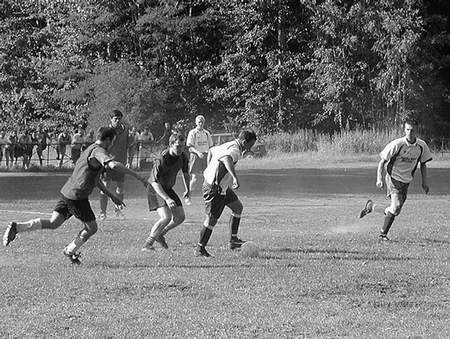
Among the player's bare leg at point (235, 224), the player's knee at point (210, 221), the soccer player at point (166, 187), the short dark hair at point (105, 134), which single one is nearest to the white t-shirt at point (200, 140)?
the player's bare leg at point (235, 224)

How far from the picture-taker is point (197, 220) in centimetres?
1750

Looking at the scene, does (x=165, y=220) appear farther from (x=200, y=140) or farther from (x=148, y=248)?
(x=200, y=140)

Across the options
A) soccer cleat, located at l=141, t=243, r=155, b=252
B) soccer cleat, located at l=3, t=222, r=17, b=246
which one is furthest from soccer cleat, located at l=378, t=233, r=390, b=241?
soccer cleat, located at l=3, t=222, r=17, b=246

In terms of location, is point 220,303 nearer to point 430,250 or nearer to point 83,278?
point 83,278

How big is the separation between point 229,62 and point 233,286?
41899 millimetres

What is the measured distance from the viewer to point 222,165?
489 inches

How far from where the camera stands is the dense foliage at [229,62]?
47.0 metres

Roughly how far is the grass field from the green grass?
0.01 meters

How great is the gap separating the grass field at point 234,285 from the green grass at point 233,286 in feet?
0.05

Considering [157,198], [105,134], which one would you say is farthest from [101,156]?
[157,198]

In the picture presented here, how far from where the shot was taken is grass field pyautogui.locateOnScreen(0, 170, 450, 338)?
8.03 meters

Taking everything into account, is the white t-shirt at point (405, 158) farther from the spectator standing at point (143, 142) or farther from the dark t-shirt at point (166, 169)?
the spectator standing at point (143, 142)

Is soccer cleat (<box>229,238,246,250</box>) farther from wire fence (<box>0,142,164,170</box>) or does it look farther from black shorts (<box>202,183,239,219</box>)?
wire fence (<box>0,142,164,170</box>)

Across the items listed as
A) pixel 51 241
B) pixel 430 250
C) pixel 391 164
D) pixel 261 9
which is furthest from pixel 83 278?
pixel 261 9
